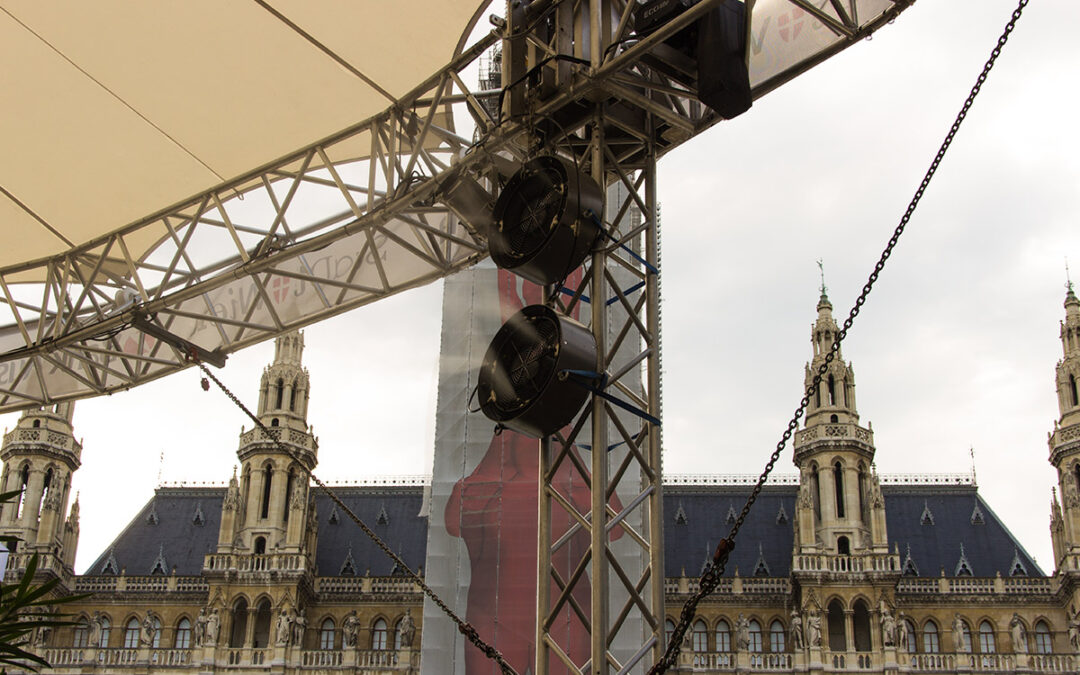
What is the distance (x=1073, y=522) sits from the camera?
39.5 meters

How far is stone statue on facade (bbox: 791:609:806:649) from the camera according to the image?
126 ft

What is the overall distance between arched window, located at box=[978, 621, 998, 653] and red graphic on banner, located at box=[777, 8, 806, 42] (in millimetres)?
31408

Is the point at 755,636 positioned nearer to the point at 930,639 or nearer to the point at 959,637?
the point at 930,639

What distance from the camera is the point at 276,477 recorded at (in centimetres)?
4222

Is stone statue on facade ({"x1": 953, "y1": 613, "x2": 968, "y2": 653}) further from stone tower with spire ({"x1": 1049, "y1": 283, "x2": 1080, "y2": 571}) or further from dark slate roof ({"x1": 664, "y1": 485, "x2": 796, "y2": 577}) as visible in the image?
dark slate roof ({"x1": 664, "y1": 485, "x2": 796, "y2": 577})

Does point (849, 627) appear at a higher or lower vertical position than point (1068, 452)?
lower

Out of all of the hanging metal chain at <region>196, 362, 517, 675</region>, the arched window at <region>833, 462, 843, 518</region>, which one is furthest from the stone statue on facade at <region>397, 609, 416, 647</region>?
the hanging metal chain at <region>196, 362, 517, 675</region>

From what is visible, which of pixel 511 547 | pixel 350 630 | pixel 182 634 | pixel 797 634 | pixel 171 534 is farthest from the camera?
pixel 171 534

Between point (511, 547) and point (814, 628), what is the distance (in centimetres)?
1105

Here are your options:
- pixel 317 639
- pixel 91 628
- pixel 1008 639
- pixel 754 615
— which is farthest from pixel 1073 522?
pixel 91 628

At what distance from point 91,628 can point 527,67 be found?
107 feet

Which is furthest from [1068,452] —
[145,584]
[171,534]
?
[171,534]

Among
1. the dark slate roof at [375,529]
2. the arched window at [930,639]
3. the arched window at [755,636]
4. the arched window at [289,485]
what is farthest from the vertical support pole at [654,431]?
the dark slate roof at [375,529]

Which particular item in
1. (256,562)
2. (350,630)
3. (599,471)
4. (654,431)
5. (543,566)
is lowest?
(543,566)
